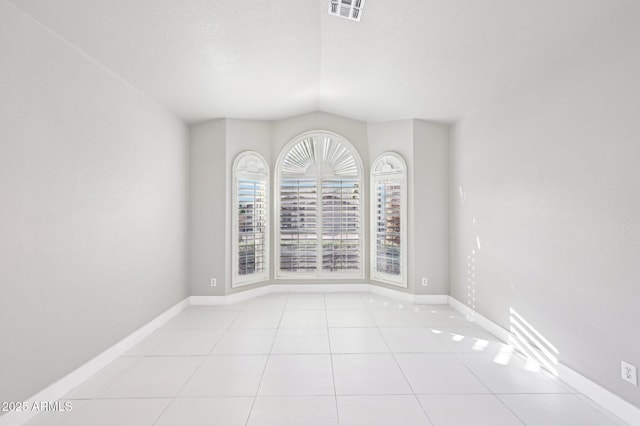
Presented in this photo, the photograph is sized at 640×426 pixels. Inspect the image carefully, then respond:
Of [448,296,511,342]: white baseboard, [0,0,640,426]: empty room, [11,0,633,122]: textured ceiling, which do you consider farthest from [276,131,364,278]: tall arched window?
[448,296,511,342]: white baseboard

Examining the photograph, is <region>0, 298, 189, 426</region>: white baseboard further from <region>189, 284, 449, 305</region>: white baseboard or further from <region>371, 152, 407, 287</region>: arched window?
<region>371, 152, 407, 287</region>: arched window

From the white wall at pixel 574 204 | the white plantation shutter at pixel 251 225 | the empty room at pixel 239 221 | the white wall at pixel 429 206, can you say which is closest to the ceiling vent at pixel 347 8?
the empty room at pixel 239 221

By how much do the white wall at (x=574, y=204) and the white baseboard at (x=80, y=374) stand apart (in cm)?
383

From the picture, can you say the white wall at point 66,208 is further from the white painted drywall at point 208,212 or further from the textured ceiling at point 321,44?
the white painted drywall at point 208,212

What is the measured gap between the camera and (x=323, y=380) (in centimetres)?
240

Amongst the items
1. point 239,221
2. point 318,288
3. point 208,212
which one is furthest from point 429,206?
point 208,212

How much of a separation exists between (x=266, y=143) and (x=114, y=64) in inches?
94.2

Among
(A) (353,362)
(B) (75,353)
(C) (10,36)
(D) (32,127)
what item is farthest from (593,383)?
(C) (10,36)

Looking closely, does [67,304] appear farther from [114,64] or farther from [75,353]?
[114,64]

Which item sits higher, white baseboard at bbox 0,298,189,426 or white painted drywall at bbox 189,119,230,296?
white painted drywall at bbox 189,119,230,296

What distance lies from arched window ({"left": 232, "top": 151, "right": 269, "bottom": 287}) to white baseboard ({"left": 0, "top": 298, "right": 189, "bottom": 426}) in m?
1.31

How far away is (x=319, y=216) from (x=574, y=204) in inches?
129

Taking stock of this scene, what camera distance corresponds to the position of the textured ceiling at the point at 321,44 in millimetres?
2082

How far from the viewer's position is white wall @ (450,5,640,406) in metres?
1.95
